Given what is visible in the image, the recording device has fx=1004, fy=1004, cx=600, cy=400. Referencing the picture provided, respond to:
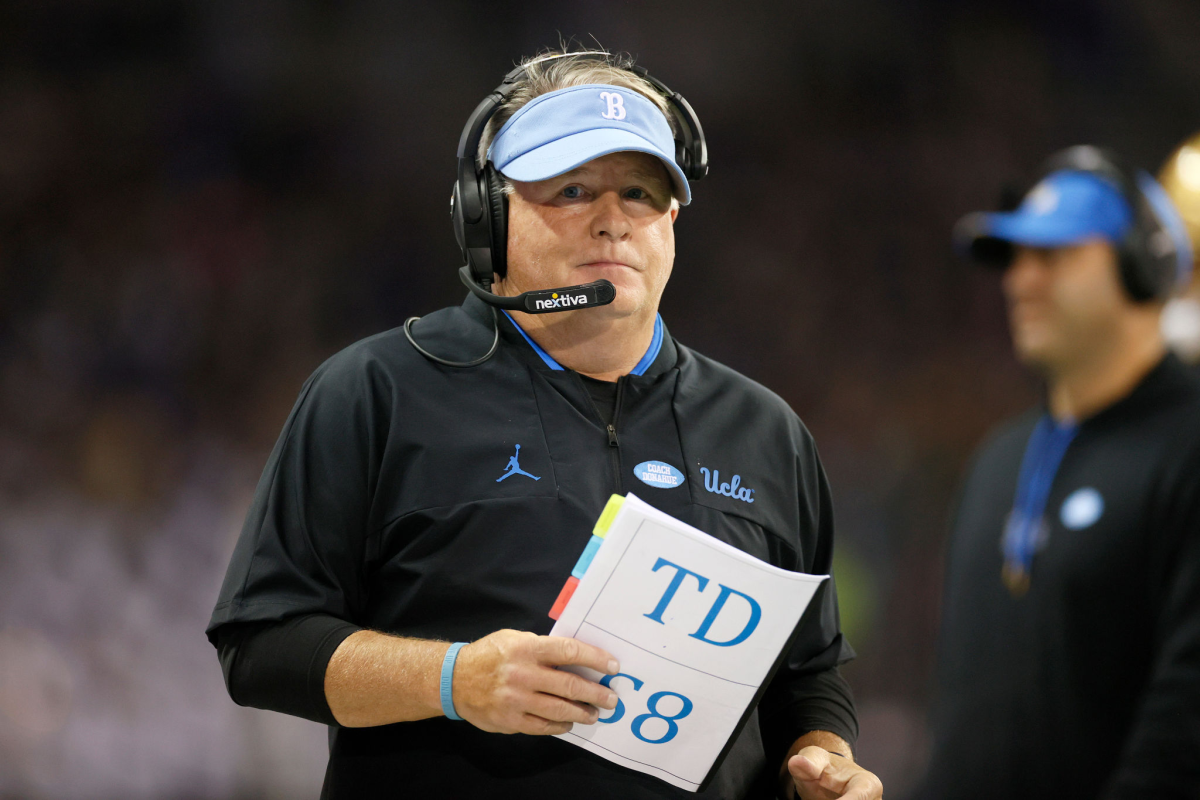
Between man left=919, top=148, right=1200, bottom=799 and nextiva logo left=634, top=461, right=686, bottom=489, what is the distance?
2.65 feet

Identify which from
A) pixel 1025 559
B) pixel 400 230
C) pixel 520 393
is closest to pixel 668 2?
pixel 400 230

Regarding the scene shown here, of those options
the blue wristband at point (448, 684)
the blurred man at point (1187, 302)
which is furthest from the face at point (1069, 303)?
the blue wristband at point (448, 684)

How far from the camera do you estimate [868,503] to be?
3.64 m

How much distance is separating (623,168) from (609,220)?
0.24 ft

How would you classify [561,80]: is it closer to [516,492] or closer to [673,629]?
[516,492]

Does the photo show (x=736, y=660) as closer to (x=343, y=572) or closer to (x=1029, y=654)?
(x=343, y=572)

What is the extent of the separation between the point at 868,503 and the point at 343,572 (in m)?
2.84

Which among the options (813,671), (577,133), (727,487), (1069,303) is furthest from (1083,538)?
(577,133)

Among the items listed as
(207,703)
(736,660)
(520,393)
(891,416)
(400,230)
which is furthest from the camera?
(891,416)

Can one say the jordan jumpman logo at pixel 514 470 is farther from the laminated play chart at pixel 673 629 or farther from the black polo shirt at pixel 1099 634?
the black polo shirt at pixel 1099 634

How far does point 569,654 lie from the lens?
0.90 metres

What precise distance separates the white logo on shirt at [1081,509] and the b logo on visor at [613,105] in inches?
40.0

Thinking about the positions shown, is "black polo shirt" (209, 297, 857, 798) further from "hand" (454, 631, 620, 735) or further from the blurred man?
the blurred man

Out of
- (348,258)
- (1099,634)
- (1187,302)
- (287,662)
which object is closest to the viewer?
(287,662)
